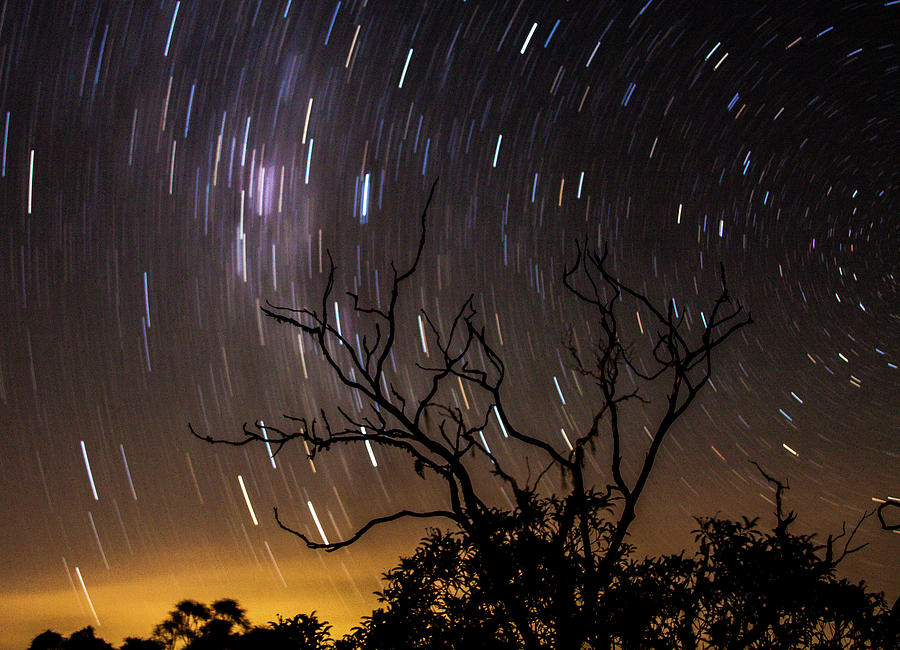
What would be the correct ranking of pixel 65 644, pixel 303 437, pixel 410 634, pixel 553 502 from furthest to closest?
pixel 65 644
pixel 303 437
pixel 553 502
pixel 410 634

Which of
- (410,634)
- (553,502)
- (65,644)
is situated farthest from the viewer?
(65,644)

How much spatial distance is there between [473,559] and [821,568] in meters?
3.73

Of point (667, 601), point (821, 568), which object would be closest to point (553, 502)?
point (667, 601)

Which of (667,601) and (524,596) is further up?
(524,596)

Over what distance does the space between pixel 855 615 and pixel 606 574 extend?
2.71 metres

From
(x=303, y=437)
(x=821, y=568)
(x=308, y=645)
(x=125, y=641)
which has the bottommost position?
(x=821, y=568)

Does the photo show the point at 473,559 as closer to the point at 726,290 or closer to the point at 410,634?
the point at 410,634

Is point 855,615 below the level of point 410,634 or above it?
below

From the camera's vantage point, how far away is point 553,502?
7559 millimetres

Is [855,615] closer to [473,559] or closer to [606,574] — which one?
[606,574]

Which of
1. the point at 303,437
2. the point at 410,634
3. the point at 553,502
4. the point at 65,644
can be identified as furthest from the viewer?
the point at 65,644

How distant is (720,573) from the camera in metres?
7.19

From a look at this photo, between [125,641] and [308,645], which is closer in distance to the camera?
[308,645]

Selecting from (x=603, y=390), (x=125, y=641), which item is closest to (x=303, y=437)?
(x=603, y=390)
